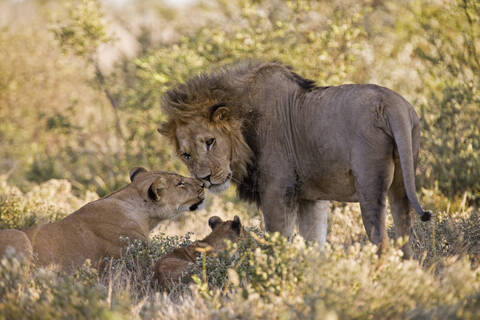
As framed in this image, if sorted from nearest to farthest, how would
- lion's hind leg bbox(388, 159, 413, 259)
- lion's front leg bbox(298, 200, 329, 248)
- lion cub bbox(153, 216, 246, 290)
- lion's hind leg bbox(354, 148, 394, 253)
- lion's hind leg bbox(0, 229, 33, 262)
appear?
lion's hind leg bbox(354, 148, 394, 253)
lion's hind leg bbox(388, 159, 413, 259)
lion cub bbox(153, 216, 246, 290)
lion's hind leg bbox(0, 229, 33, 262)
lion's front leg bbox(298, 200, 329, 248)

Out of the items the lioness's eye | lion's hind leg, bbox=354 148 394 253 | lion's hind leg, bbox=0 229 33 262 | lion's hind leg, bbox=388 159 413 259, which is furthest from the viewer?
the lioness's eye

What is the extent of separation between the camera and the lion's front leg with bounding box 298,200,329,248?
529 cm

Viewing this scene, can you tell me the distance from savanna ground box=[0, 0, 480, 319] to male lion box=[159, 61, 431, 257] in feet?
1.28

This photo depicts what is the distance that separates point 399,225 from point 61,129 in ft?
25.9

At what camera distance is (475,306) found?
10.6 ft

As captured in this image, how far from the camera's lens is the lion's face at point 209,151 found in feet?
16.2

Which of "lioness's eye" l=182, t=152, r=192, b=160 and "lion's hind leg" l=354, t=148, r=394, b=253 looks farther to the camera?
"lioness's eye" l=182, t=152, r=192, b=160

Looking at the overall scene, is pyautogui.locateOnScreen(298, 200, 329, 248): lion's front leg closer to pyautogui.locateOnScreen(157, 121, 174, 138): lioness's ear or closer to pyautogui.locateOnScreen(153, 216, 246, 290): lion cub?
pyautogui.locateOnScreen(153, 216, 246, 290): lion cub

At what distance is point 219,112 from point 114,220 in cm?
138

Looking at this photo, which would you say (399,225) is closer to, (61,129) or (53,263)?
(53,263)

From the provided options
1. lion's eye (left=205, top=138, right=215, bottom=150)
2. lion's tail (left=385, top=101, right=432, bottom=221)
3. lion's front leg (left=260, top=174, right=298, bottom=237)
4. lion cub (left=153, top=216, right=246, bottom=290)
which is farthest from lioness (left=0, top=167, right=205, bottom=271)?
lion's tail (left=385, top=101, right=432, bottom=221)

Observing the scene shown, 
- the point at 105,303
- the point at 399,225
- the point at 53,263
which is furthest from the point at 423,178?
the point at 105,303

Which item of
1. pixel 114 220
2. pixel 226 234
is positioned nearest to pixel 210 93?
pixel 226 234

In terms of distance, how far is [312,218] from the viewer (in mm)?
5320
